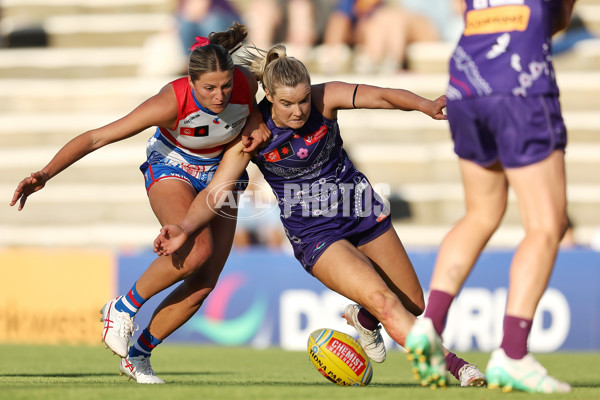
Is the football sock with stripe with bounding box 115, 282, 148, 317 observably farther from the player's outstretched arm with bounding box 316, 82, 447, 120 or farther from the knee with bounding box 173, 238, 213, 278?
the player's outstretched arm with bounding box 316, 82, 447, 120

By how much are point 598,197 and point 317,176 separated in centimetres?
827

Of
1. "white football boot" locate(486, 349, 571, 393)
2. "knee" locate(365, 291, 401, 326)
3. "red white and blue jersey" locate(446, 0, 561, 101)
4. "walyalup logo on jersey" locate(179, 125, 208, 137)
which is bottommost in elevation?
"knee" locate(365, 291, 401, 326)

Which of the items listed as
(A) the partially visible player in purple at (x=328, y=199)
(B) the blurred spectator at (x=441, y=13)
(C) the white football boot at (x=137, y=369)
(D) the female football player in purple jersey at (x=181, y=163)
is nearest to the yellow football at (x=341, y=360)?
(A) the partially visible player in purple at (x=328, y=199)

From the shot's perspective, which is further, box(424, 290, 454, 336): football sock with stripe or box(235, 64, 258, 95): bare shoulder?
box(235, 64, 258, 95): bare shoulder

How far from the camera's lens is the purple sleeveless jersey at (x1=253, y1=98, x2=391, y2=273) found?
5707 mm

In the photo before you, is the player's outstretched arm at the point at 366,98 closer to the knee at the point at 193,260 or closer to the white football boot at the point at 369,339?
the knee at the point at 193,260

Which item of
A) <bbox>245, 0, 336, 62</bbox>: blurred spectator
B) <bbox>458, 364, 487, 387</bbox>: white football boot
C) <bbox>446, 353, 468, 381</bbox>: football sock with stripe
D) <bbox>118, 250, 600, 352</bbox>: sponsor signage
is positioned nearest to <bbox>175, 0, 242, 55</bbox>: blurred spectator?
<bbox>245, 0, 336, 62</bbox>: blurred spectator

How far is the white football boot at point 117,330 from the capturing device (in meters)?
5.66

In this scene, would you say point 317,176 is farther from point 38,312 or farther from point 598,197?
point 598,197

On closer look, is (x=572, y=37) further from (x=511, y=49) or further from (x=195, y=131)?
(x=511, y=49)

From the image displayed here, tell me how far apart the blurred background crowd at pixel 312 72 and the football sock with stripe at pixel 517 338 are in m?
8.47

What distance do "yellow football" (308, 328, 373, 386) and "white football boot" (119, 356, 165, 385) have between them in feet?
3.19

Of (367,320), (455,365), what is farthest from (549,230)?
(367,320)

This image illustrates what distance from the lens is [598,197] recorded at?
13133 mm
